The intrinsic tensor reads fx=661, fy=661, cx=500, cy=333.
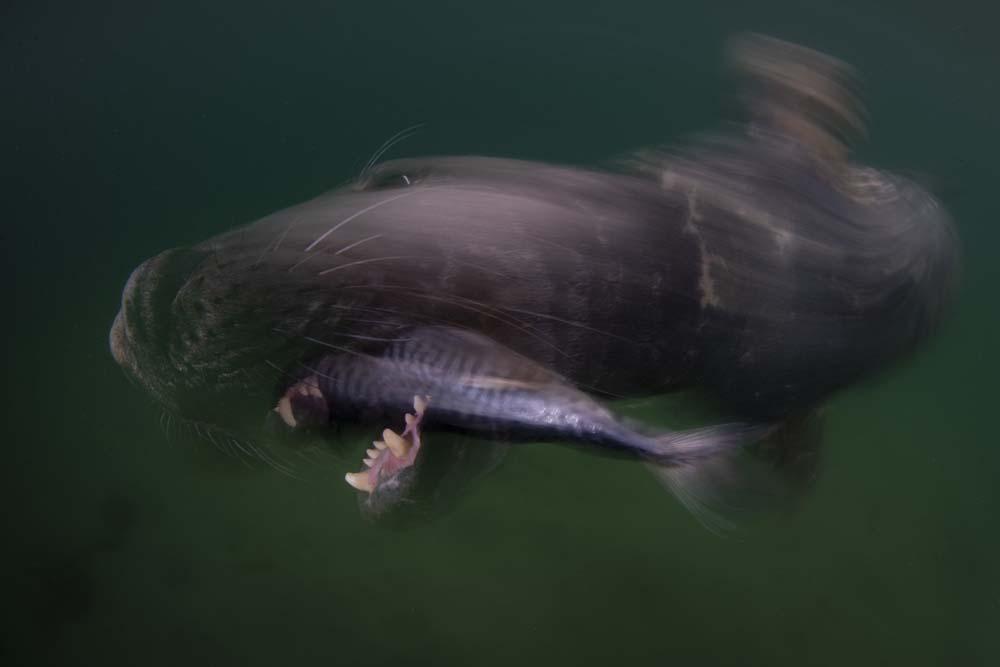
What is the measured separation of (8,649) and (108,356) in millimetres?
1870

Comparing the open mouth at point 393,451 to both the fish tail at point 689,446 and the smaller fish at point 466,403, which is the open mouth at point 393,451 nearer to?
the smaller fish at point 466,403

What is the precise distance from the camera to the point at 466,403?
1400 mm

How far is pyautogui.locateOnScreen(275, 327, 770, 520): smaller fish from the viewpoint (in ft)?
4.41

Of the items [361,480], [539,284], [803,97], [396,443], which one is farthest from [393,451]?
[803,97]

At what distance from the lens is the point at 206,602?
3.84m

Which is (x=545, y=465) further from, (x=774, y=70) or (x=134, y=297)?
(x=134, y=297)

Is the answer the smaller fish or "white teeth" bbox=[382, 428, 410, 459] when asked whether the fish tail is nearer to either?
the smaller fish

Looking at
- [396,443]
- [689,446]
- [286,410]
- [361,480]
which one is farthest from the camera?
[286,410]

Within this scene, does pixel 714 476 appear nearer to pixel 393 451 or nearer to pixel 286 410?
pixel 393 451

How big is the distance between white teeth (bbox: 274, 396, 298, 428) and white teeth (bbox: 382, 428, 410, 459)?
35 cm

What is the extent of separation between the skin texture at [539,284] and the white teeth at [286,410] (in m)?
0.03

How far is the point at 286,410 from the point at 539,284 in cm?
73

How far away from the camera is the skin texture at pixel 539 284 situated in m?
1.54

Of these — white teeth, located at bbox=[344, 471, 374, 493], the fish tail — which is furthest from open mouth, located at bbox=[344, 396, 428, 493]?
the fish tail
